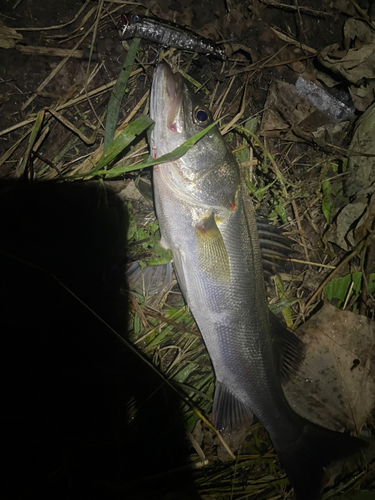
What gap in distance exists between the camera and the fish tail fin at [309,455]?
251 cm

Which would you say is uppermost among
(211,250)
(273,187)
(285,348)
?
(273,187)

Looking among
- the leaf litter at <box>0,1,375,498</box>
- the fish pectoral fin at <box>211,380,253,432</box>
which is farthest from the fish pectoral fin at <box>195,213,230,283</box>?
the fish pectoral fin at <box>211,380,253,432</box>

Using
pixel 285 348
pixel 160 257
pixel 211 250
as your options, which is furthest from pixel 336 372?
pixel 160 257

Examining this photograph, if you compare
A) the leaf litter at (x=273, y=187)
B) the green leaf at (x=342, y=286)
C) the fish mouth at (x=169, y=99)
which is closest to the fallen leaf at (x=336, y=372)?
the leaf litter at (x=273, y=187)

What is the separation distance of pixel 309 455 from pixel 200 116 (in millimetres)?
3131

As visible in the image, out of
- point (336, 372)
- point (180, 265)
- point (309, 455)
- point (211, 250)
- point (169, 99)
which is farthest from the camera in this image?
point (336, 372)

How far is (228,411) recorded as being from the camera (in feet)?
8.57

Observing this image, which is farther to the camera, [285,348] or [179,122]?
[285,348]

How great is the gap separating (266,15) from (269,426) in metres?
4.13

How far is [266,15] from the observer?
2.96 meters

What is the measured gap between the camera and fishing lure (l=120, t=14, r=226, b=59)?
2451mm

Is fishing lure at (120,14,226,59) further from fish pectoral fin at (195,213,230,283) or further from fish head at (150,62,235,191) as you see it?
fish pectoral fin at (195,213,230,283)

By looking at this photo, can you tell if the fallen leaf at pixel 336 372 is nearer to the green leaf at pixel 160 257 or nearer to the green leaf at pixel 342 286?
the green leaf at pixel 342 286

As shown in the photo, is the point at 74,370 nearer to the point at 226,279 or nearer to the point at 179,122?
the point at 226,279
